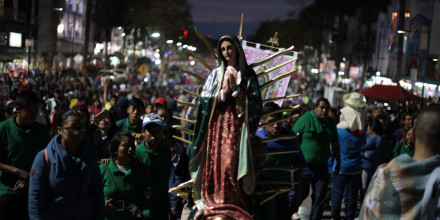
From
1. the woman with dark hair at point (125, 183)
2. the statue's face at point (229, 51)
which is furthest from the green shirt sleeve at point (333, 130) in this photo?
the woman with dark hair at point (125, 183)

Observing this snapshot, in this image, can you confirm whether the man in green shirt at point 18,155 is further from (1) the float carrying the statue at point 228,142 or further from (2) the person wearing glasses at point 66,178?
(1) the float carrying the statue at point 228,142

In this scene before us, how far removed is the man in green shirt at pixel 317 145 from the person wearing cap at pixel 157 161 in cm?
296

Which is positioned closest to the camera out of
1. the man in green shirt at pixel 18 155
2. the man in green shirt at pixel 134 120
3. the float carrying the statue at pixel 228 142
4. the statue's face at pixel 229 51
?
the man in green shirt at pixel 18 155

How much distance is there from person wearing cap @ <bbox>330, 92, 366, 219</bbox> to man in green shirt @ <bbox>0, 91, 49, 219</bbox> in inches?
194

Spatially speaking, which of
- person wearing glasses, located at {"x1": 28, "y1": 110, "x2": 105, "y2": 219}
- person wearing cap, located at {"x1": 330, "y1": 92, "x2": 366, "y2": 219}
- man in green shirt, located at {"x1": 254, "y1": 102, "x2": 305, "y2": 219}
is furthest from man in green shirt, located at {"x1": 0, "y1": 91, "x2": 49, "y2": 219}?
person wearing cap, located at {"x1": 330, "y1": 92, "x2": 366, "y2": 219}

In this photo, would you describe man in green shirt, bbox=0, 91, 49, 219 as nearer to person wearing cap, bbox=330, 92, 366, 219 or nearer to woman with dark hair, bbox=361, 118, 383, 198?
person wearing cap, bbox=330, 92, 366, 219

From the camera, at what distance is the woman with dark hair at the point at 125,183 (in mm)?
6191

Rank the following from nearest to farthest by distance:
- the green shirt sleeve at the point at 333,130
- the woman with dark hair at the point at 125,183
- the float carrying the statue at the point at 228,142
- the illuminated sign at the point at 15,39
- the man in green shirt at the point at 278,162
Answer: the woman with dark hair at the point at 125,183, the float carrying the statue at the point at 228,142, the man in green shirt at the point at 278,162, the green shirt sleeve at the point at 333,130, the illuminated sign at the point at 15,39

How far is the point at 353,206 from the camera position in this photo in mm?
10422

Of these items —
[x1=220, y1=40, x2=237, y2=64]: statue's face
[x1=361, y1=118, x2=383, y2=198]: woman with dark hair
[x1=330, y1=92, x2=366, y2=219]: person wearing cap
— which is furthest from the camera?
[x1=361, y1=118, x2=383, y2=198]: woman with dark hair

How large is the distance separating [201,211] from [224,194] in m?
0.27

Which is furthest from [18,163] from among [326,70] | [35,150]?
[326,70]

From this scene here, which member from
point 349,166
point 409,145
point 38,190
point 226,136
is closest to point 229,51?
point 226,136

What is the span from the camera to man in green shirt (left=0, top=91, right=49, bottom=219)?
259 inches
